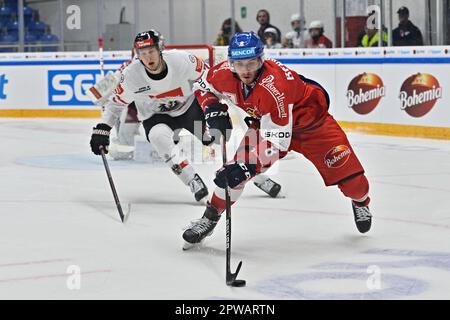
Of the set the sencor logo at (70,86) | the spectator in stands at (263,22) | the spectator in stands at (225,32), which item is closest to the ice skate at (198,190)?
the spectator in stands at (263,22)

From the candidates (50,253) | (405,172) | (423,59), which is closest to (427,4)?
(423,59)

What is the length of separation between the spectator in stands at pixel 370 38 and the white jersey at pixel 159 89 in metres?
4.37

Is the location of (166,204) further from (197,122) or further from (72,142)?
(72,142)

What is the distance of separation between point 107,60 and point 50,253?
27.0 feet

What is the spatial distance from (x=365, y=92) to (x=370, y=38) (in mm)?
735

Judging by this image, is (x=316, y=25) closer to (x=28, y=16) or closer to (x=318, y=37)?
(x=318, y=37)

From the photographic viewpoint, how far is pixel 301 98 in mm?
4738

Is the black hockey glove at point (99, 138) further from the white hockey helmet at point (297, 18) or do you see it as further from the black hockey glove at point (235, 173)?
the white hockey helmet at point (297, 18)

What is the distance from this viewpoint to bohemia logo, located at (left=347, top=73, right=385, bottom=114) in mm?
9797

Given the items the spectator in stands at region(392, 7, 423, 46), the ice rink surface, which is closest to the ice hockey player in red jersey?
the ice rink surface

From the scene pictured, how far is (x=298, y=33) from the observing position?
450 inches

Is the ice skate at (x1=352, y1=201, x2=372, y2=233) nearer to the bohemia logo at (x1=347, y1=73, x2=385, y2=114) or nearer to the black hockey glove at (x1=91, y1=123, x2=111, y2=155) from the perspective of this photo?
the black hockey glove at (x1=91, y1=123, x2=111, y2=155)

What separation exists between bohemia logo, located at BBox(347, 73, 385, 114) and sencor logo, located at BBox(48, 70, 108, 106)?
147 inches
